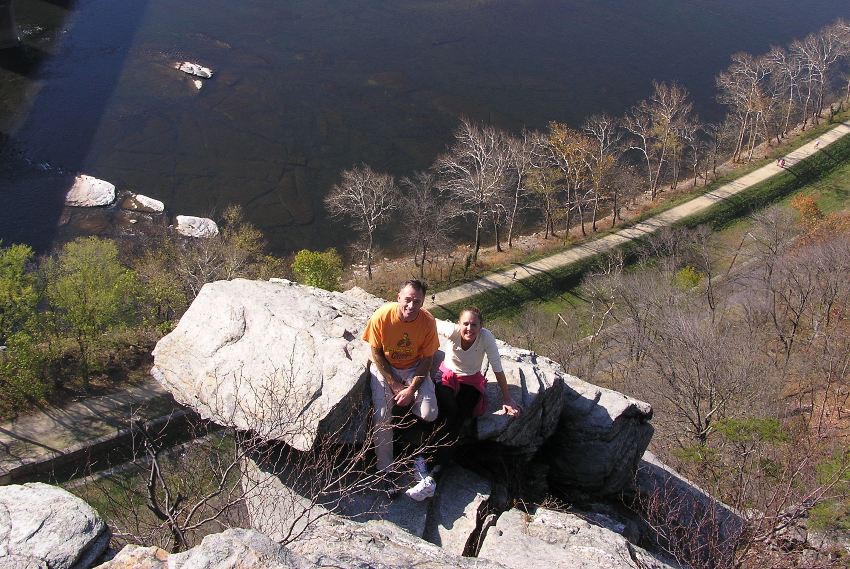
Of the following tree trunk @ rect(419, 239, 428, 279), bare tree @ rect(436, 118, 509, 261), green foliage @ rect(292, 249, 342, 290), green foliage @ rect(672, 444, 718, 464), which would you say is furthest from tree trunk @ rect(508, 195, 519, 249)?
green foliage @ rect(672, 444, 718, 464)

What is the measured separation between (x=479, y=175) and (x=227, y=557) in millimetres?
34174

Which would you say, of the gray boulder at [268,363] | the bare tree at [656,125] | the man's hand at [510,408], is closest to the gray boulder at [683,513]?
the man's hand at [510,408]

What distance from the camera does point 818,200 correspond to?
48.8 meters

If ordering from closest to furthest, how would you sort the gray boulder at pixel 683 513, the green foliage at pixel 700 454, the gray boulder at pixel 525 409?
the gray boulder at pixel 525 409 < the gray boulder at pixel 683 513 < the green foliage at pixel 700 454

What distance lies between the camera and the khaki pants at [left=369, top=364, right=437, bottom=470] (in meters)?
10.9

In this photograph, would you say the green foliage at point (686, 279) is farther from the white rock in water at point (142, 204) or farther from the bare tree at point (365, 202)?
the white rock in water at point (142, 204)

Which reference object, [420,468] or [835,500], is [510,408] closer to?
[420,468]

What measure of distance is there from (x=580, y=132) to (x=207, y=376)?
43.0m

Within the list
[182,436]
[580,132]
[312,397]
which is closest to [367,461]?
[312,397]

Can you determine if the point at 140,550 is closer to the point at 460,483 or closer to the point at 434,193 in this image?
the point at 460,483

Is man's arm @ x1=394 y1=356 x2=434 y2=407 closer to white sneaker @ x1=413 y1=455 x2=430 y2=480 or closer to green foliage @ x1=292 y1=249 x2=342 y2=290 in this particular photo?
white sneaker @ x1=413 y1=455 x2=430 y2=480

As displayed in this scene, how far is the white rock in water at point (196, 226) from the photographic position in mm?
39728

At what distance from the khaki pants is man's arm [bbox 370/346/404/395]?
0.07 metres

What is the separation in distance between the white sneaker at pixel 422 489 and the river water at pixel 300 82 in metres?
31.5
